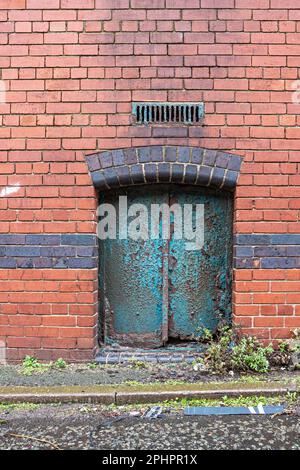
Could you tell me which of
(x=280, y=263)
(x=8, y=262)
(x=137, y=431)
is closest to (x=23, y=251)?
(x=8, y=262)

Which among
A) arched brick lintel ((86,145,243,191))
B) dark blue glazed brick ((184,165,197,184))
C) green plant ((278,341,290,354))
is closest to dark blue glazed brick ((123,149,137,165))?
arched brick lintel ((86,145,243,191))

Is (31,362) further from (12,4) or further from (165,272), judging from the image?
(12,4)

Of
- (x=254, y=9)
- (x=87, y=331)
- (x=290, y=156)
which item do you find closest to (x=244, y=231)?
(x=290, y=156)

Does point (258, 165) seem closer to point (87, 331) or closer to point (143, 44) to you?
point (143, 44)

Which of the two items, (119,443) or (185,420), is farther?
(185,420)

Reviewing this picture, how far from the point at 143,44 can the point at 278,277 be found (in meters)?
2.55

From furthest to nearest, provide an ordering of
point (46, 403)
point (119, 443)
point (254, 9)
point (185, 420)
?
point (254, 9) < point (46, 403) < point (185, 420) < point (119, 443)

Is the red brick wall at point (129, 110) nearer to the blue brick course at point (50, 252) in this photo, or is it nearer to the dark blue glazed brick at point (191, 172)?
the blue brick course at point (50, 252)

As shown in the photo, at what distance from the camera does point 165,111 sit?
15.2 ft

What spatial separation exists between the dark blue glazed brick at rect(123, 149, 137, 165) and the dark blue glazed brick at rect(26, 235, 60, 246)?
0.98 metres

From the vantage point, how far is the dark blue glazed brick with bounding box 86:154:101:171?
4617mm

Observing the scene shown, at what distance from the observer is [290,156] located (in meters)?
4.63

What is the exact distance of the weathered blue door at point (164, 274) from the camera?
4898 millimetres

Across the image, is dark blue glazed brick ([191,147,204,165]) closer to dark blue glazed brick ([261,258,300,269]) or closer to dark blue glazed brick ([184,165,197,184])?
dark blue glazed brick ([184,165,197,184])
